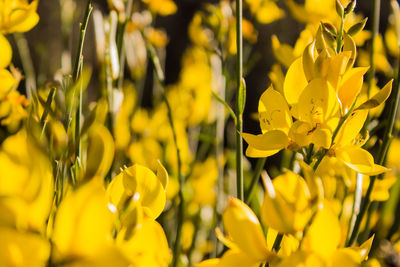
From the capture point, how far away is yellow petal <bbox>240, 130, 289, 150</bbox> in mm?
363

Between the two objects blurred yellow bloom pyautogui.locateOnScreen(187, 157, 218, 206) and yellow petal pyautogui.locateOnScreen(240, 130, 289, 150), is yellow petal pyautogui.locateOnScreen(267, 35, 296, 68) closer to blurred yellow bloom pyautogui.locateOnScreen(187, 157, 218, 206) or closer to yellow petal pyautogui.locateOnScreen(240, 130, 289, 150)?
yellow petal pyautogui.locateOnScreen(240, 130, 289, 150)

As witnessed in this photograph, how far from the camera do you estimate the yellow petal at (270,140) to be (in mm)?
363

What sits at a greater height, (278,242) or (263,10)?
(278,242)

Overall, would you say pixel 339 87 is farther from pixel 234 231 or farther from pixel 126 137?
pixel 126 137

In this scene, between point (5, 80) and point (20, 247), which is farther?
point (5, 80)

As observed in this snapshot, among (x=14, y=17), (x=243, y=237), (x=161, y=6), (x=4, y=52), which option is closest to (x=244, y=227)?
(x=243, y=237)

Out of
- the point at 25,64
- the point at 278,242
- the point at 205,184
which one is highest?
the point at 278,242

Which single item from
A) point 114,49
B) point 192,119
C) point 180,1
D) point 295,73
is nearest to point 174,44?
point 180,1

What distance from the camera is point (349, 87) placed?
0.35 m

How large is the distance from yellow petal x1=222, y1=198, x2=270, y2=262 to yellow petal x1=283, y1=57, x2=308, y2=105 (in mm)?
128

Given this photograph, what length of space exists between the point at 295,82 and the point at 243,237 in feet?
Result: 0.48

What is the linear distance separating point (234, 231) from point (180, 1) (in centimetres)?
267

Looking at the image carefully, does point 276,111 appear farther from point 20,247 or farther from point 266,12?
point 266,12

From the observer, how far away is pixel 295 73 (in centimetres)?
38
